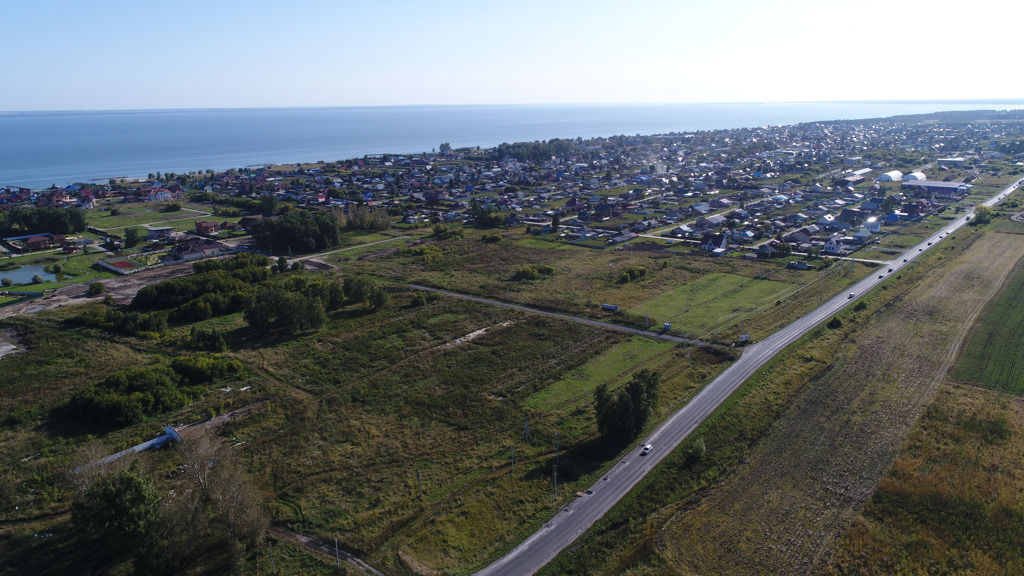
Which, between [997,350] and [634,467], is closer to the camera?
[634,467]

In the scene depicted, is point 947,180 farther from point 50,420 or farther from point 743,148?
point 50,420

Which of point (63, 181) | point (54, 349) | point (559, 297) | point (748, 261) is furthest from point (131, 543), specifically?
point (63, 181)

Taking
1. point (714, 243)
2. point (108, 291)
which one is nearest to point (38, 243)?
point (108, 291)

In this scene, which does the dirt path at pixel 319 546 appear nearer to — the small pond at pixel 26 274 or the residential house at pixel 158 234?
the small pond at pixel 26 274

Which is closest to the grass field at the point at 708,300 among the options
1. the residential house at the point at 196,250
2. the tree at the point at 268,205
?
the residential house at the point at 196,250

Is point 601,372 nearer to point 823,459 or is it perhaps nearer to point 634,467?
point 634,467
